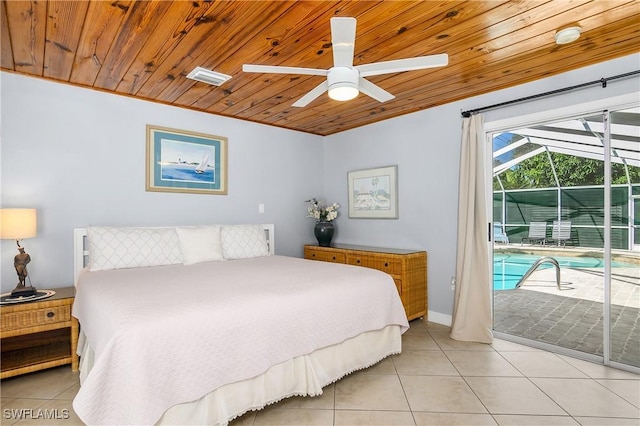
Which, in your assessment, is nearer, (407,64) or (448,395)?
(407,64)

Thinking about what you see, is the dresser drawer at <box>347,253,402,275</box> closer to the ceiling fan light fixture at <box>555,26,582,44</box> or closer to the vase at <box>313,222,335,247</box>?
the vase at <box>313,222,335,247</box>

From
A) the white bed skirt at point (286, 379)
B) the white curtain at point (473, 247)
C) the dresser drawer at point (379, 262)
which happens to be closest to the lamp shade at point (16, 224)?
the white bed skirt at point (286, 379)

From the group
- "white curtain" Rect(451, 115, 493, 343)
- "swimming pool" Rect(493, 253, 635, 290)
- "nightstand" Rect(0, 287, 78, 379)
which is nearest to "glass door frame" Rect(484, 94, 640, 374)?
"white curtain" Rect(451, 115, 493, 343)

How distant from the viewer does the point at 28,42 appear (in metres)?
2.38

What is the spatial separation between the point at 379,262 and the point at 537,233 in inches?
61.4

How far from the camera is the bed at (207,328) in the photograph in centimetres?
152

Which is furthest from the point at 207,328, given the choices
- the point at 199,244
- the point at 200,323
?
the point at 199,244

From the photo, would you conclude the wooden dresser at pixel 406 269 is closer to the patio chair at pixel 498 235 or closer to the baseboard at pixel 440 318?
the baseboard at pixel 440 318

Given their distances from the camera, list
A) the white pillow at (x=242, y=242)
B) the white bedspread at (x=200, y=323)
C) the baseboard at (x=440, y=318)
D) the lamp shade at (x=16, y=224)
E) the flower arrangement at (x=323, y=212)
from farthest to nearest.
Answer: the flower arrangement at (x=323, y=212)
the baseboard at (x=440, y=318)
the white pillow at (x=242, y=242)
the lamp shade at (x=16, y=224)
the white bedspread at (x=200, y=323)

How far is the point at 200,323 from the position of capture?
67.7 inches

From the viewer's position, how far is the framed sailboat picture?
362 centimetres

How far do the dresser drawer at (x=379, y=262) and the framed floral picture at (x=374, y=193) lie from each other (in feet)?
2.18

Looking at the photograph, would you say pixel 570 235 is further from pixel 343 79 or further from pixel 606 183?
pixel 343 79

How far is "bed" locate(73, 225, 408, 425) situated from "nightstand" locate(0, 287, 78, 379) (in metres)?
0.16
